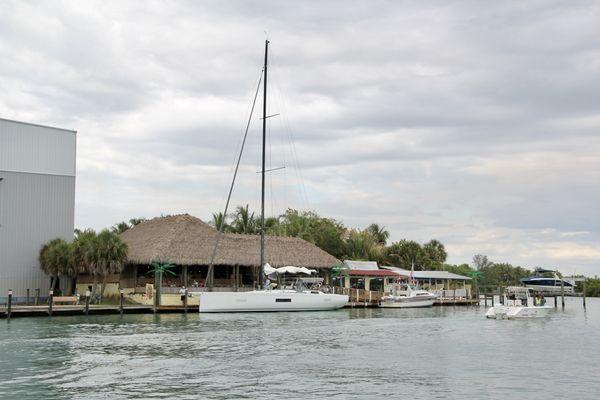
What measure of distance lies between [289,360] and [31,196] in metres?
35.3

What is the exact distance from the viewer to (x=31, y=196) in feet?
179

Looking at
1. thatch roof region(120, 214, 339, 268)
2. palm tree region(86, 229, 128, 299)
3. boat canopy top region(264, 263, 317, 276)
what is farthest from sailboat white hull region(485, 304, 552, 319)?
palm tree region(86, 229, 128, 299)

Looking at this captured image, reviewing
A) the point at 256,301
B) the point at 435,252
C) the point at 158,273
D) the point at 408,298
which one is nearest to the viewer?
the point at 256,301

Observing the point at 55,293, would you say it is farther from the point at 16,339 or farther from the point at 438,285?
the point at 438,285

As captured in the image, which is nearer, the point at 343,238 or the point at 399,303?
the point at 399,303

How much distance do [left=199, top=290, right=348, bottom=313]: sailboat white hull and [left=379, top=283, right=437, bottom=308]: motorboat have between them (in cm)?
1367

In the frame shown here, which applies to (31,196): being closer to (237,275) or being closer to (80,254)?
(80,254)

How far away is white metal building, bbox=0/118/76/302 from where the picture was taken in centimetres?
5331

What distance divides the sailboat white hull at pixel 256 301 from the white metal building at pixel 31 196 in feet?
46.1

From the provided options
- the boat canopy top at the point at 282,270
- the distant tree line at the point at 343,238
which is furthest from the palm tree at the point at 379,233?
the boat canopy top at the point at 282,270

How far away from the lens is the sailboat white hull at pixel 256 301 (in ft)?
170

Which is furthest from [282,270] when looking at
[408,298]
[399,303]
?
[408,298]

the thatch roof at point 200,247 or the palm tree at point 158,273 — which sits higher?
the thatch roof at point 200,247

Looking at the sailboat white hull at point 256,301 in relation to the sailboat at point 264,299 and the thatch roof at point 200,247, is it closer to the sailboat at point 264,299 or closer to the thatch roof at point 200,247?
the sailboat at point 264,299
